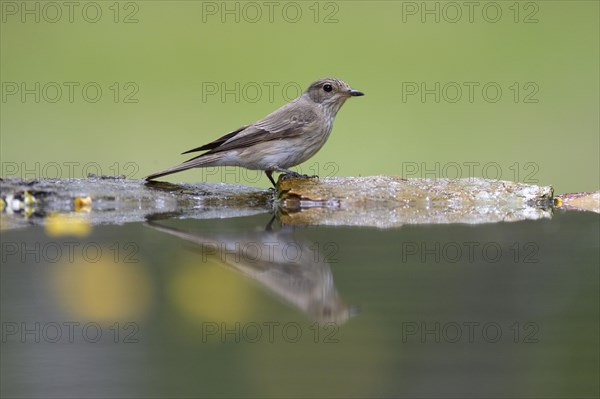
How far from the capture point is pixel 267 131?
7.52 meters

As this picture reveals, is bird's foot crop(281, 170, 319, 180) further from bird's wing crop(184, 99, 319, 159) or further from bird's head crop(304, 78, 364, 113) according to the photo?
bird's head crop(304, 78, 364, 113)

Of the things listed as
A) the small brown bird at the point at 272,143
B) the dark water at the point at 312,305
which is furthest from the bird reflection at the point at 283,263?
the small brown bird at the point at 272,143

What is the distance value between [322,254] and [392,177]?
2169 millimetres

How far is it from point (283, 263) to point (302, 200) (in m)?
2.08

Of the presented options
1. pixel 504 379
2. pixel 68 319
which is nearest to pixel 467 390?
pixel 504 379

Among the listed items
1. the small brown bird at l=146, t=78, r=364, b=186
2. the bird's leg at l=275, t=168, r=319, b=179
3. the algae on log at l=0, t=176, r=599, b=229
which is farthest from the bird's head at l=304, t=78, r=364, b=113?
the algae on log at l=0, t=176, r=599, b=229

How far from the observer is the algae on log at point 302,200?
6254 mm

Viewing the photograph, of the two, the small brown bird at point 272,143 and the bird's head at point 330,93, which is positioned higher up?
the bird's head at point 330,93

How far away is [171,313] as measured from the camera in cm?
381

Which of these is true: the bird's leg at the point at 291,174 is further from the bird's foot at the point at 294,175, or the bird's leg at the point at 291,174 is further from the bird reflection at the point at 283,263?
the bird reflection at the point at 283,263

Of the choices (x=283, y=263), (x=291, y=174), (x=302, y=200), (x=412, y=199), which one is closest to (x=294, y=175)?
(x=291, y=174)

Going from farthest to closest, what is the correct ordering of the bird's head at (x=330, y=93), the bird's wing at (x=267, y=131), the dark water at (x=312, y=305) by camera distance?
the bird's head at (x=330, y=93) < the bird's wing at (x=267, y=131) < the dark water at (x=312, y=305)

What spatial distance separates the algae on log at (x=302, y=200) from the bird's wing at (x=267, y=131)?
412 mm

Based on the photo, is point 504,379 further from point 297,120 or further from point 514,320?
point 297,120
